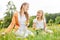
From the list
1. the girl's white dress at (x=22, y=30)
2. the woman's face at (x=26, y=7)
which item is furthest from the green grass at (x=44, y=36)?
the woman's face at (x=26, y=7)

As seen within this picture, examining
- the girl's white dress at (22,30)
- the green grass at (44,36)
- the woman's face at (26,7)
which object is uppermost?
the woman's face at (26,7)

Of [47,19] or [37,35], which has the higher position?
[47,19]

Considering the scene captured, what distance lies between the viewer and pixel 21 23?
182 centimetres

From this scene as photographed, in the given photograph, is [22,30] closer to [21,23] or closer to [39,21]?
[21,23]

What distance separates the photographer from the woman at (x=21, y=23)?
1804 mm

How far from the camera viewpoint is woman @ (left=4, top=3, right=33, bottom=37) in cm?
180

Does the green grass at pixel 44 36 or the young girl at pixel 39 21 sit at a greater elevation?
the young girl at pixel 39 21

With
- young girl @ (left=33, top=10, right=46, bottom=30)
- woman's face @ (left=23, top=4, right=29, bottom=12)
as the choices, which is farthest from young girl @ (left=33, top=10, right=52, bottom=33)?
woman's face @ (left=23, top=4, right=29, bottom=12)

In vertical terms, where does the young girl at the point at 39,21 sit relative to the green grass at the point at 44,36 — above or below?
above

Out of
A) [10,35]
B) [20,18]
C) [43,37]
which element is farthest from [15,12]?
[43,37]

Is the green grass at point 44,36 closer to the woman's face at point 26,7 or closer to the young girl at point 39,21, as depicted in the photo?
the young girl at point 39,21

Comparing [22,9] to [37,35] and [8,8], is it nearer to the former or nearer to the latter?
[8,8]

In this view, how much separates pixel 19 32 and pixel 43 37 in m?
0.20

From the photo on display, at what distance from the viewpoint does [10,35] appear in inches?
70.6
